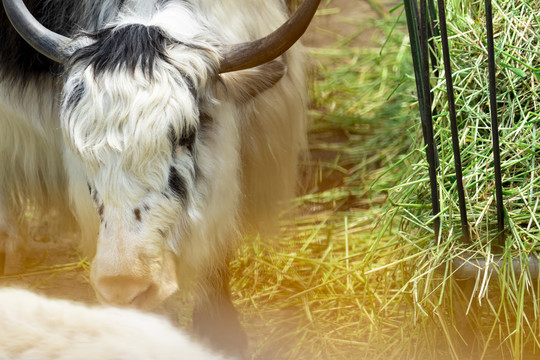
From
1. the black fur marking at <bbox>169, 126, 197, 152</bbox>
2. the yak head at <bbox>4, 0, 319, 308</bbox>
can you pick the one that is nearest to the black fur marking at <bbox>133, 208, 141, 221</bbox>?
the yak head at <bbox>4, 0, 319, 308</bbox>

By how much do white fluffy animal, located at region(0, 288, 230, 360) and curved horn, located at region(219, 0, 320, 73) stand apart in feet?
3.67

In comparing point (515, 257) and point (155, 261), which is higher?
point (155, 261)

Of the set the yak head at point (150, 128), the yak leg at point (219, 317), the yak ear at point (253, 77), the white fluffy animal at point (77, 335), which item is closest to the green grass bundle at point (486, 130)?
the yak ear at point (253, 77)

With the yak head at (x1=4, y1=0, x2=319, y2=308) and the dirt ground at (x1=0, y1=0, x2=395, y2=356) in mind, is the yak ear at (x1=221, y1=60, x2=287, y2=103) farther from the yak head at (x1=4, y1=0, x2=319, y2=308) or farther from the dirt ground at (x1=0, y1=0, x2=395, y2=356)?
the dirt ground at (x1=0, y1=0, x2=395, y2=356)

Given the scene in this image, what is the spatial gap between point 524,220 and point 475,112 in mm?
482

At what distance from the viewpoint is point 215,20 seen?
9.33 feet

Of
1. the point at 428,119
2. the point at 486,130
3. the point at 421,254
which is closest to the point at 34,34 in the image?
the point at 428,119

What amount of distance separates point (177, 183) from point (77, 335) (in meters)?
0.93

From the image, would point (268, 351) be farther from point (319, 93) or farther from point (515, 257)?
point (319, 93)

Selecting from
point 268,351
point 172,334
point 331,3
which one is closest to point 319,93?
point 331,3

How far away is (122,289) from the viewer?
2.44m

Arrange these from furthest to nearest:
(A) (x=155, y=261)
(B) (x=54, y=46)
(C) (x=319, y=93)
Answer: (C) (x=319, y=93), (B) (x=54, y=46), (A) (x=155, y=261)

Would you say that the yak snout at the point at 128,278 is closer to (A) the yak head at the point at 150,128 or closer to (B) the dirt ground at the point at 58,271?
(A) the yak head at the point at 150,128

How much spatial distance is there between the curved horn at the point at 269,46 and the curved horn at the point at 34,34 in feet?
1.82
